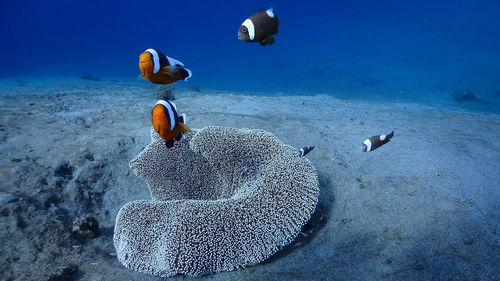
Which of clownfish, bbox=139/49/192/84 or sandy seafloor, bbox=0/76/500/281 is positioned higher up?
clownfish, bbox=139/49/192/84

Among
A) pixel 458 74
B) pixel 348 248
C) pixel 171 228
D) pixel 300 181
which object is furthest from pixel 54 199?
pixel 458 74

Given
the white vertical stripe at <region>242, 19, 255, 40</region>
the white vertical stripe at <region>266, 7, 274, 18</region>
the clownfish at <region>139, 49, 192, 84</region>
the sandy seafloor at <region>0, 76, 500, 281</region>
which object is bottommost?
the sandy seafloor at <region>0, 76, 500, 281</region>

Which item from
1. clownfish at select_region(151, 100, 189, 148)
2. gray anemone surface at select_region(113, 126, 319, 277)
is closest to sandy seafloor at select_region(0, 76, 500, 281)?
gray anemone surface at select_region(113, 126, 319, 277)

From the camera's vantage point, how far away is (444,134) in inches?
211

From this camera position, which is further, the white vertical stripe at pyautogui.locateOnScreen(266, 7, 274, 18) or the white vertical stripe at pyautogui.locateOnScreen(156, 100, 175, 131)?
the white vertical stripe at pyautogui.locateOnScreen(266, 7, 274, 18)

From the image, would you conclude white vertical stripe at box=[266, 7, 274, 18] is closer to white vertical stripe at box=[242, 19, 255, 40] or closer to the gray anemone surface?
white vertical stripe at box=[242, 19, 255, 40]

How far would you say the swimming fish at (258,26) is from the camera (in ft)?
7.72

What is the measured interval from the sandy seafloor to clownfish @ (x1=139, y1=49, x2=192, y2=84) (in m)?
1.84

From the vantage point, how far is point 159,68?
2229mm

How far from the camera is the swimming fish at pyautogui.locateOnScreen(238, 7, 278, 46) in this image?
2.35 meters

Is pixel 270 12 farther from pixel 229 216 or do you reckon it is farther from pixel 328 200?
pixel 328 200

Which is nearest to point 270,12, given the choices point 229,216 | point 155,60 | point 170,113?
point 155,60

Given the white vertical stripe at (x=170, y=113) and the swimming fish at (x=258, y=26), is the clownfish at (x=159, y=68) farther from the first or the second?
the swimming fish at (x=258, y=26)

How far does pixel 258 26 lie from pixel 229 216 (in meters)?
1.77
